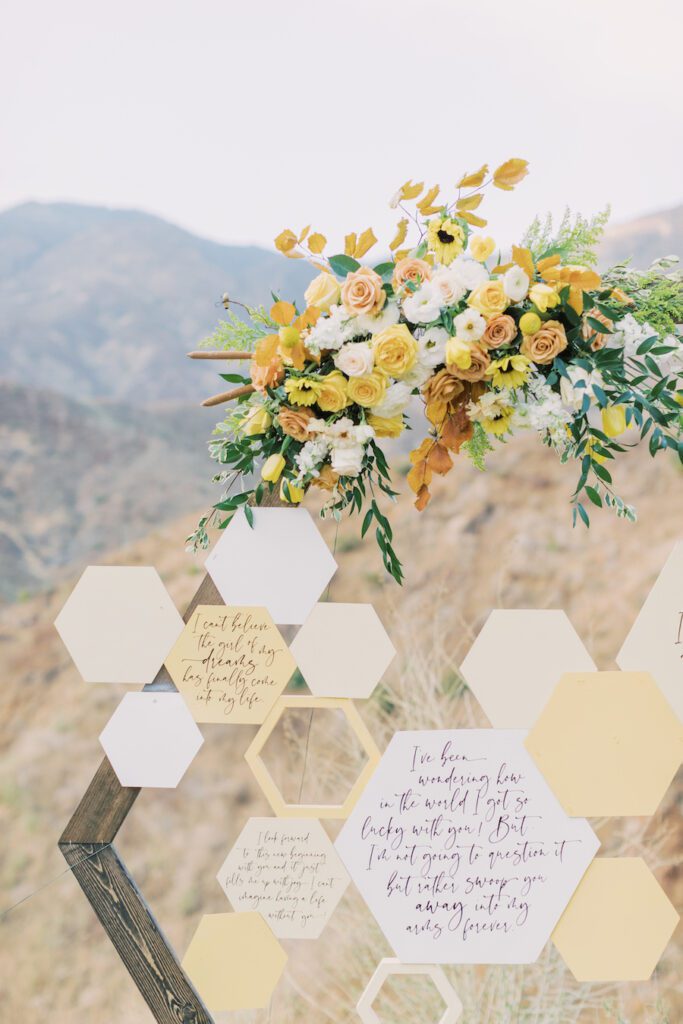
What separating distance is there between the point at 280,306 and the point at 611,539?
604 cm

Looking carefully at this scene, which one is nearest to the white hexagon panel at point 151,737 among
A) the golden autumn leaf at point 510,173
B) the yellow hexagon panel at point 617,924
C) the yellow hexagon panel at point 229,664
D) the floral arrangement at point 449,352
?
the yellow hexagon panel at point 229,664

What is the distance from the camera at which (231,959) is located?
1.25 m

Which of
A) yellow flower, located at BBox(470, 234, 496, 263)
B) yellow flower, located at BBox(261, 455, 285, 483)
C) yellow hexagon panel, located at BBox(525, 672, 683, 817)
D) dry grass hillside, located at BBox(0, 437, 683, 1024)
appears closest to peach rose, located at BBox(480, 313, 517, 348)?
yellow flower, located at BBox(470, 234, 496, 263)

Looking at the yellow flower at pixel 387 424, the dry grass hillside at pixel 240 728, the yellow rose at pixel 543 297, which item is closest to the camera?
the yellow rose at pixel 543 297

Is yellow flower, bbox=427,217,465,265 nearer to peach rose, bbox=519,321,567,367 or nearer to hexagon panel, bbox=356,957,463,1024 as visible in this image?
peach rose, bbox=519,321,567,367

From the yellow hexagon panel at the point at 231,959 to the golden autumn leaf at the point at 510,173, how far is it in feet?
3.72

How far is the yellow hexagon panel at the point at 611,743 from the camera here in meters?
1.22

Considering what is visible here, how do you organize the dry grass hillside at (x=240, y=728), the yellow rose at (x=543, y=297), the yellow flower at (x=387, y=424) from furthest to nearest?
the dry grass hillside at (x=240, y=728) → the yellow flower at (x=387, y=424) → the yellow rose at (x=543, y=297)

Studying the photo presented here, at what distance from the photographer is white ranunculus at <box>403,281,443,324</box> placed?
1126mm

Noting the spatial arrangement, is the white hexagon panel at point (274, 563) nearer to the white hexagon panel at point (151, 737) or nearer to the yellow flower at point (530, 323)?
the white hexagon panel at point (151, 737)

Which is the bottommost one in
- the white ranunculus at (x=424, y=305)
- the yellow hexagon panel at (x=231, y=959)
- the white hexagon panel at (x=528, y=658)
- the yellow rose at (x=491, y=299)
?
the yellow hexagon panel at (x=231, y=959)

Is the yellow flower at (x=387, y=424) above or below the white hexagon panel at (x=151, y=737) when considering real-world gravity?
above

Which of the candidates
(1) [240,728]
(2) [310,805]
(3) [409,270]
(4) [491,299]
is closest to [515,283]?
(4) [491,299]

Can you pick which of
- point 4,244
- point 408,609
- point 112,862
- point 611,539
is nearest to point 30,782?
point 408,609
